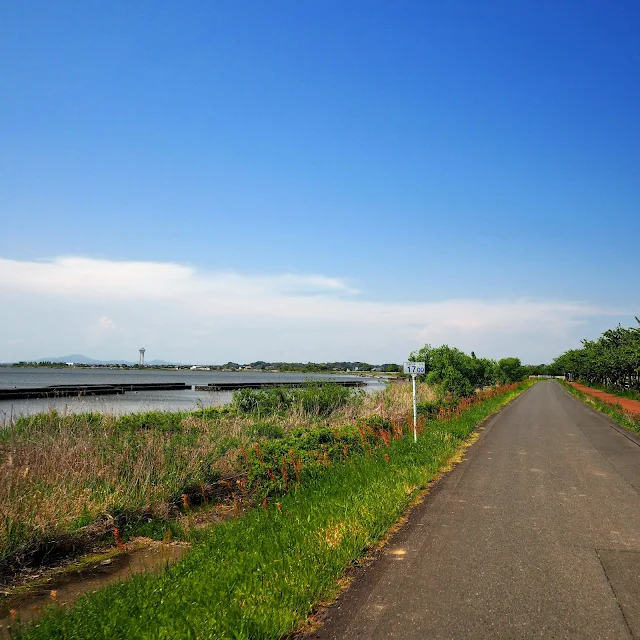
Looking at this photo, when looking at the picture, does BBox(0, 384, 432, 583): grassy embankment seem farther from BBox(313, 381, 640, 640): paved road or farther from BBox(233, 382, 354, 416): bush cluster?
BBox(233, 382, 354, 416): bush cluster

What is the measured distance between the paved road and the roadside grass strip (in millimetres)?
376

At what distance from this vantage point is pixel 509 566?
19.4 ft

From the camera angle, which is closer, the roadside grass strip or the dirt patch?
the roadside grass strip

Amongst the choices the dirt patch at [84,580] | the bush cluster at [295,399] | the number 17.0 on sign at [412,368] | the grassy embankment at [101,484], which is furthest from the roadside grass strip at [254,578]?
the bush cluster at [295,399]

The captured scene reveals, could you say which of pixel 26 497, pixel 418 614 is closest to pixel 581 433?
pixel 418 614

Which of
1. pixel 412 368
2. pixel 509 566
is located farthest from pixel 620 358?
pixel 509 566

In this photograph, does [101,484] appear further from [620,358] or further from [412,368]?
[620,358]

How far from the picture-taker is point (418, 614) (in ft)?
15.6

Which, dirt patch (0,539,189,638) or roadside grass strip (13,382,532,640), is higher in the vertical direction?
roadside grass strip (13,382,532,640)

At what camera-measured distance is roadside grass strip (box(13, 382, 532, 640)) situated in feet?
14.8

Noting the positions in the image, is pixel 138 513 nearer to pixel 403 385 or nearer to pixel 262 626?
pixel 262 626

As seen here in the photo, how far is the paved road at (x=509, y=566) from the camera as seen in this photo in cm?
457

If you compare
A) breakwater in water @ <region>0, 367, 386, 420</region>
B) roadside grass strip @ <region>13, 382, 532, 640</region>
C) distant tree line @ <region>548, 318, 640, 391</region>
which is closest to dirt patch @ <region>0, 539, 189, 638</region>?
roadside grass strip @ <region>13, 382, 532, 640</region>

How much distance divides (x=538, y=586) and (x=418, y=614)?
148cm
